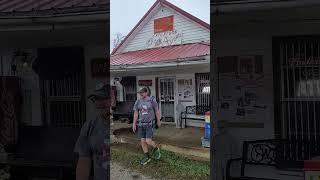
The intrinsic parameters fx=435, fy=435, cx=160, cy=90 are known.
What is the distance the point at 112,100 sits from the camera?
1988mm

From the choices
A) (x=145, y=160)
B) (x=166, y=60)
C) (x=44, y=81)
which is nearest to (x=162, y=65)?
(x=166, y=60)

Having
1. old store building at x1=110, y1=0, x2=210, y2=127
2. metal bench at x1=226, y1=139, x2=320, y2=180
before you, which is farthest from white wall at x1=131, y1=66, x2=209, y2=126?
metal bench at x1=226, y1=139, x2=320, y2=180

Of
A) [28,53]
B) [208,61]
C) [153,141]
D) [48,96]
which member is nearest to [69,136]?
[48,96]

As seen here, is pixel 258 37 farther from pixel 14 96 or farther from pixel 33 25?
pixel 14 96

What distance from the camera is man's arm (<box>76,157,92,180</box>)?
2373 millimetres

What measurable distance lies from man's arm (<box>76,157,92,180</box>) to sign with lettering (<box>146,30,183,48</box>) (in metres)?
0.88

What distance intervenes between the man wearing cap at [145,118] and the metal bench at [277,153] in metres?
0.82

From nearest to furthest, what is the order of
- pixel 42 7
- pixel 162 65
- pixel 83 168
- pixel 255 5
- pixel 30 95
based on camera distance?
1. pixel 162 65
2. pixel 255 5
3. pixel 83 168
4. pixel 42 7
5. pixel 30 95

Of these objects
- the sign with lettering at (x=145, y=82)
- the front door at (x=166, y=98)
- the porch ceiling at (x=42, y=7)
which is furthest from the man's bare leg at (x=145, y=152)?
the porch ceiling at (x=42, y=7)

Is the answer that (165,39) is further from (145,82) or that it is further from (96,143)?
(96,143)

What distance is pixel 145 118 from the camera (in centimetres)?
184

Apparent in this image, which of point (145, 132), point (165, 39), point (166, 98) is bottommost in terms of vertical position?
point (145, 132)

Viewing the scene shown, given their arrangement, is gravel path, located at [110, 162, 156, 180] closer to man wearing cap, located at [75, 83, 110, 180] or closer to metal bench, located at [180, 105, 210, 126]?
man wearing cap, located at [75, 83, 110, 180]

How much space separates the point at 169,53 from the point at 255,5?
591mm
